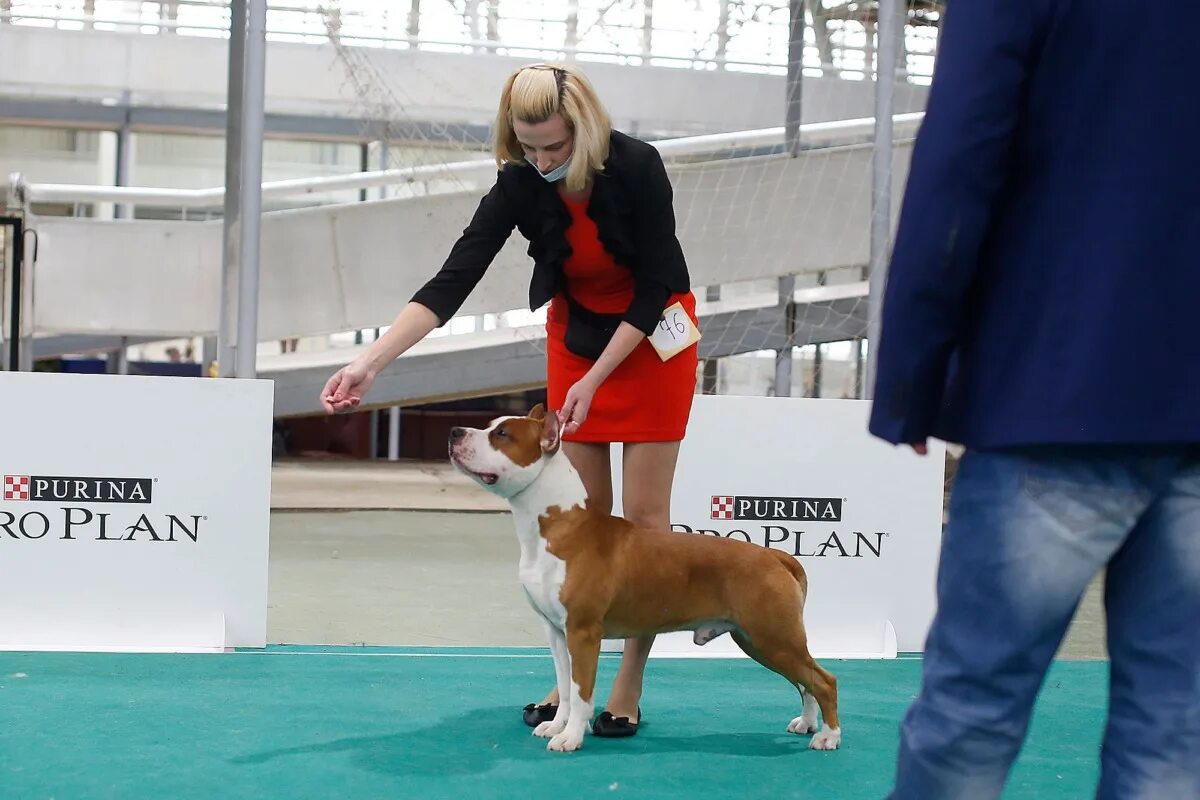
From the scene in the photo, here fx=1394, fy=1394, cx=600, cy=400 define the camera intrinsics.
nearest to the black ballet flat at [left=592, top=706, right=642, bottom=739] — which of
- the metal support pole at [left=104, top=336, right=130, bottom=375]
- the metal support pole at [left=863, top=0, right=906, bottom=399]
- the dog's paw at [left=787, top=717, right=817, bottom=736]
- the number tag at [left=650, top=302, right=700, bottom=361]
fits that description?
the dog's paw at [left=787, top=717, right=817, bottom=736]

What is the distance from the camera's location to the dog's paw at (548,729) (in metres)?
3.01

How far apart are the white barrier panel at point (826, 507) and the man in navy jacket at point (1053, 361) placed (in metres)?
2.83

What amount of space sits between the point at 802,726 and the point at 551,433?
93 cm

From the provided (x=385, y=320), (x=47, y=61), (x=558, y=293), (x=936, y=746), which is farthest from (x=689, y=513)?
(x=47, y=61)

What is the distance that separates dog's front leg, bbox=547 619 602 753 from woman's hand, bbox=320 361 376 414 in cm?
65

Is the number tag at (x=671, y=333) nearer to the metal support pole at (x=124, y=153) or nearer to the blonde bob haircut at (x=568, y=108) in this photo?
the blonde bob haircut at (x=568, y=108)

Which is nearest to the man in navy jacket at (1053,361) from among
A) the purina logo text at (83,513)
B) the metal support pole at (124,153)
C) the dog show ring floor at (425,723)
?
A: the dog show ring floor at (425,723)

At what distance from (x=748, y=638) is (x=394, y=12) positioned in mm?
7445

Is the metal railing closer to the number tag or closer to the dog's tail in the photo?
the number tag

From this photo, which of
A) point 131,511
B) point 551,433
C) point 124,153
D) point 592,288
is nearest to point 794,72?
point 131,511

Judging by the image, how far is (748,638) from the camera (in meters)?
3.03

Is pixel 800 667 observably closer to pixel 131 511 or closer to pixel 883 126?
pixel 131 511

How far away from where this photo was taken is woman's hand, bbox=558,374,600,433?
9.82ft

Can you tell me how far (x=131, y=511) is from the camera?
410 cm
